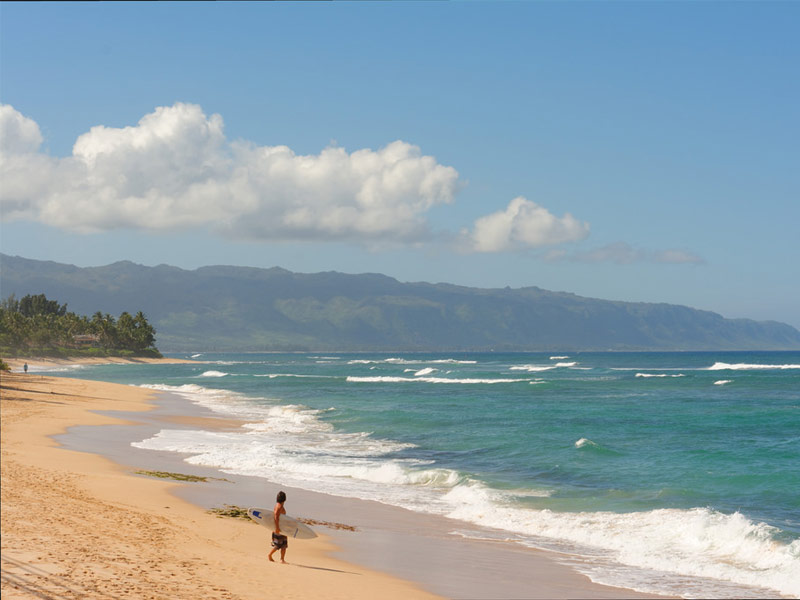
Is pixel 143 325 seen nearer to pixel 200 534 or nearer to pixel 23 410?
pixel 23 410

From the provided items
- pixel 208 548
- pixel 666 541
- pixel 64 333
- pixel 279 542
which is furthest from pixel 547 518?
pixel 64 333

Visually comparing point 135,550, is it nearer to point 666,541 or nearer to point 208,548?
point 208,548

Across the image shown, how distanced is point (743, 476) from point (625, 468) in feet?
12.4

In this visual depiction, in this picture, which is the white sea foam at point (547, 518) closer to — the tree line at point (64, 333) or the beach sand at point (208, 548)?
the beach sand at point (208, 548)

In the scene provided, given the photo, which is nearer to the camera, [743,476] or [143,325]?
[743,476]

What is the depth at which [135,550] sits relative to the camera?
12305 millimetres

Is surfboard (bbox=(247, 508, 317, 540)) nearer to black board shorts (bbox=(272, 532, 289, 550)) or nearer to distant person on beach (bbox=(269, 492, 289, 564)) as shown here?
distant person on beach (bbox=(269, 492, 289, 564))

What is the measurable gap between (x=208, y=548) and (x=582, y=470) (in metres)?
16.0

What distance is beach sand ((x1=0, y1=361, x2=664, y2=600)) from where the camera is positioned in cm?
1055

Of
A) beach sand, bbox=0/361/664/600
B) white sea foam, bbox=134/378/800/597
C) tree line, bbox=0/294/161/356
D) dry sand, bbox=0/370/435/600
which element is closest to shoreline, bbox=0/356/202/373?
tree line, bbox=0/294/161/356

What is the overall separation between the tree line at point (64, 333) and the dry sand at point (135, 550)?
127 m

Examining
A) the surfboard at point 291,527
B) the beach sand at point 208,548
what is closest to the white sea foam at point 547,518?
the beach sand at point 208,548

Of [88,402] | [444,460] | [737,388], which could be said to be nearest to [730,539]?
[444,460]

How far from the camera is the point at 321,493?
21688mm
